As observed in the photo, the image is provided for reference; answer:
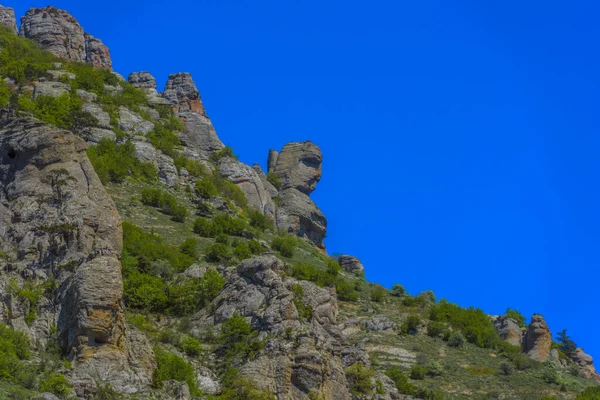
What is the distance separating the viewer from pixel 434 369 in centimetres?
6209

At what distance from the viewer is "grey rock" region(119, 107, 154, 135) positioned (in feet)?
299

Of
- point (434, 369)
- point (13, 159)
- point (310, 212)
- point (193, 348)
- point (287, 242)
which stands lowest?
point (193, 348)

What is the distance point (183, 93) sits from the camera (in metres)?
117

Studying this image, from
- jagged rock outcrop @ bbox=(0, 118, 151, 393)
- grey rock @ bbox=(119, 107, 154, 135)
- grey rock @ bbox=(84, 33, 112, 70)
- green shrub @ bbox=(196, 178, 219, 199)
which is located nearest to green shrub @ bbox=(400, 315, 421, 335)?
jagged rock outcrop @ bbox=(0, 118, 151, 393)

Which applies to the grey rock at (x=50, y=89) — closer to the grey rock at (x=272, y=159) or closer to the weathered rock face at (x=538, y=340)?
the grey rock at (x=272, y=159)

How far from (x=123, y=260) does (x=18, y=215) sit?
7771 millimetres

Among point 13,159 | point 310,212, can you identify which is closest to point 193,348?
point 13,159

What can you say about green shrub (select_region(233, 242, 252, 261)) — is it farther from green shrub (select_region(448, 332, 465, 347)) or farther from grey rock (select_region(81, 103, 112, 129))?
grey rock (select_region(81, 103, 112, 129))

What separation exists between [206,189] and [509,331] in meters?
26.1

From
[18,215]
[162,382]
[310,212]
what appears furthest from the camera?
[310,212]

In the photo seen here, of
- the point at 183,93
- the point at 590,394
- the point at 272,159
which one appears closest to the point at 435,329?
the point at 590,394

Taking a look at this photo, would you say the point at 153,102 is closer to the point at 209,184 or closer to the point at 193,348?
the point at 209,184

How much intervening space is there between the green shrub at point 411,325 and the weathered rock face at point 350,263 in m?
25.3

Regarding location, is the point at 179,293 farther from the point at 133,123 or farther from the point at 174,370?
the point at 133,123
